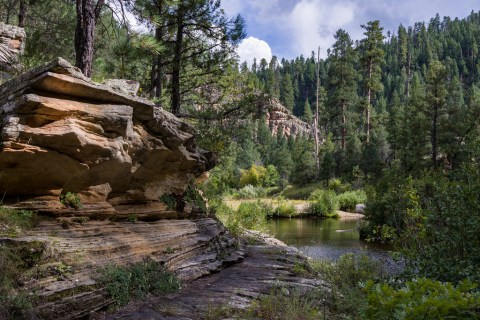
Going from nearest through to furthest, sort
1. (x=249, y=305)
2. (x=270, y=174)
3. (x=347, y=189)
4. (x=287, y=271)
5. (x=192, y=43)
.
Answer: (x=249, y=305)
(x=287, y=271)
(x=192, y=43)
(x=347, y=189)
(x=270, y=174)

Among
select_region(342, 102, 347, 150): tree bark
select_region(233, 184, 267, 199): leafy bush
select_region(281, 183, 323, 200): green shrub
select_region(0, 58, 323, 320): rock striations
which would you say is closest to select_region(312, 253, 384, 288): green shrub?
select_region(0, 58, 323, 320): rock striations

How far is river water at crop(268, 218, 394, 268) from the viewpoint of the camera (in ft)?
53.3

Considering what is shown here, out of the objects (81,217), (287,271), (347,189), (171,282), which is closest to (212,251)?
(287,271)

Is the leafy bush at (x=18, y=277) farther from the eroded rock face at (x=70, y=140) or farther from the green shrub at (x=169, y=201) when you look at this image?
the green shrub at (x=169, y=201)

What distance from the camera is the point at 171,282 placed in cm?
638

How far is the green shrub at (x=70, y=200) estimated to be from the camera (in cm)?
601

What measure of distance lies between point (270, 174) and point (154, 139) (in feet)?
174

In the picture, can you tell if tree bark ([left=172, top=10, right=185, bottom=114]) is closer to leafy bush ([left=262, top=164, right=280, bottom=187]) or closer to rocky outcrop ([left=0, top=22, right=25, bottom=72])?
rocky outcrop ([left=0, top=22, right=25, bottom=72])

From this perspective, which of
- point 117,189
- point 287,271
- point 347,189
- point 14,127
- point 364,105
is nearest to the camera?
point 14,127

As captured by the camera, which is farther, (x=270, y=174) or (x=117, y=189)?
(x=270, y=174)

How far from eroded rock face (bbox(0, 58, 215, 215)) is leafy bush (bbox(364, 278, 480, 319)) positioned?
14.3ft

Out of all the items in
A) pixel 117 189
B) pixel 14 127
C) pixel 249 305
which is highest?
pixel 14 127

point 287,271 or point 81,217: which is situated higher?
point 81,217

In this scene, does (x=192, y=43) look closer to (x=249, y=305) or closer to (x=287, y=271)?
(x=287, y=271)
